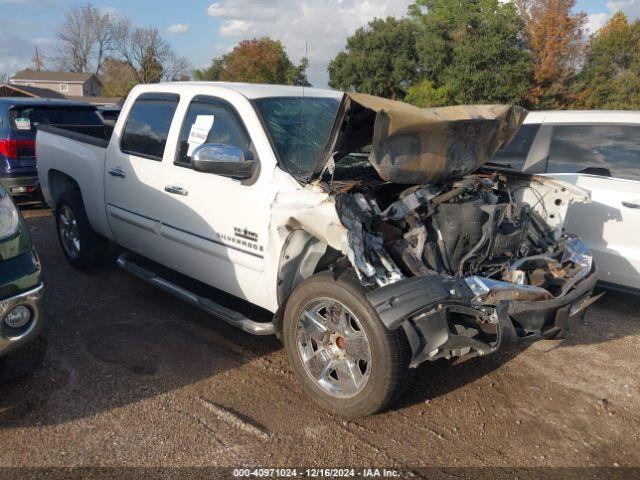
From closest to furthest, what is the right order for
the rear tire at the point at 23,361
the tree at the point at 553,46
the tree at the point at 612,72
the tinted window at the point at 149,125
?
the rear tire at the point at 23,361
the tinted window at the point at 149,125
the tree at the point at 612,72
the tree at the point at 553,46

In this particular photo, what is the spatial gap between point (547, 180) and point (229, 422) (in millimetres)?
2894

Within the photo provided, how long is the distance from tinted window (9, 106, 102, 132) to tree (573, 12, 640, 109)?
1056 inches

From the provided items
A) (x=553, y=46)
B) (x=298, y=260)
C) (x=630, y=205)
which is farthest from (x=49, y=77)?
(x=630, y=205)

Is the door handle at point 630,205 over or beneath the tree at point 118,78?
beneath

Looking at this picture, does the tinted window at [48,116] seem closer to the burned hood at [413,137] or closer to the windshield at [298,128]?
the windshield at [298,128]

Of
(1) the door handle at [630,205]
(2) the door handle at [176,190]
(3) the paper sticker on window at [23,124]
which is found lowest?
(1) the door handle at [630,205]

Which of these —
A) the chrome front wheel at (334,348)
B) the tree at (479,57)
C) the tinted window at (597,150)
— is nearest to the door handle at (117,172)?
the chrome front wheel at (334,348)

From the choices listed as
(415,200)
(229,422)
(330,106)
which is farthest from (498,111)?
(229,422)

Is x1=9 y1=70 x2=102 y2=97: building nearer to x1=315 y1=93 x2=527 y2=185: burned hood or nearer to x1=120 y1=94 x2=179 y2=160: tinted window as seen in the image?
x1=120 y1=94 x2=179 y2=160: tinted window

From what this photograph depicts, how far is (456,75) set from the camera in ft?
92.9

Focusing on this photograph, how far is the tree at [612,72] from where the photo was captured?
28672 mm

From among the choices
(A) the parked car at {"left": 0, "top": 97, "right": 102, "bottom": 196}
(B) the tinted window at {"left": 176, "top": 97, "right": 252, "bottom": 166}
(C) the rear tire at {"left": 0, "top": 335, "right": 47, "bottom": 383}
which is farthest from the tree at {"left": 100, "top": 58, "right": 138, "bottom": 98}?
(C) the rear tire at {"left": 0, "top": 335, "right": 47, "bottom": 383}

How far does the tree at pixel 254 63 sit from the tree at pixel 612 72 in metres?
21.7

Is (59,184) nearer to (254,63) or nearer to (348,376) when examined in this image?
(348,376)
